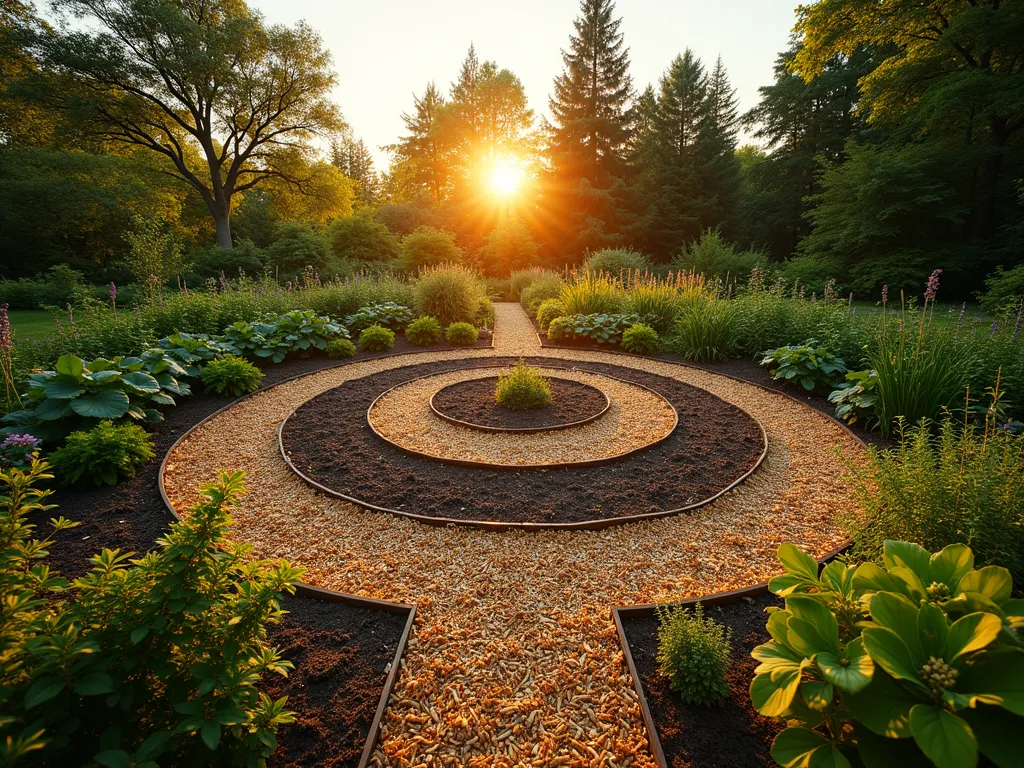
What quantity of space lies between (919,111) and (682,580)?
2017 cm

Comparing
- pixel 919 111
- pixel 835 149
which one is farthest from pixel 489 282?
pixel 835 149

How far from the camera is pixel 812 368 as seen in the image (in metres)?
6.14

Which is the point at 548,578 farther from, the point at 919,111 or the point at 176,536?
the point at 919,111

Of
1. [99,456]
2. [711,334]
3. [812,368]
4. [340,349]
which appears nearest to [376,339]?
[340,349]

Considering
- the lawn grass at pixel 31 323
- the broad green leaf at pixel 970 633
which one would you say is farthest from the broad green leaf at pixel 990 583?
the lawn grass at pixel 31 323

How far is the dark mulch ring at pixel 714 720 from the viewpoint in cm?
172

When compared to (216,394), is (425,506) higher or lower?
lower

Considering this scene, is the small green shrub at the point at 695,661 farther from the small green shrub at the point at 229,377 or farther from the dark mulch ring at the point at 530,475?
the small green shrub at the point at 229,377

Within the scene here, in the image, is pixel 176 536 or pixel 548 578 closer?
pixel 176 536

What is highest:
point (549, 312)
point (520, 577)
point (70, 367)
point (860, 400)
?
point (70, 367)

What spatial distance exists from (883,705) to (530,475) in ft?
10.2

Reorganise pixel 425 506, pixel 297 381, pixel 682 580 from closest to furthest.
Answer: pixel 682 580 → pixel 425 506 → pixel 297 381

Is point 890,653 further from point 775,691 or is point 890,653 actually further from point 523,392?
point 523,392

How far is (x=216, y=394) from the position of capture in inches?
245
